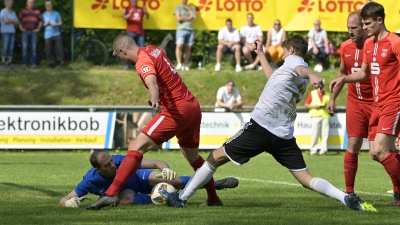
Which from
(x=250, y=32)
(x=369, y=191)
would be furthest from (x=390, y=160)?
(x=250, y=32)

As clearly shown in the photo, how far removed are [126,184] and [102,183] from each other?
0.38 m

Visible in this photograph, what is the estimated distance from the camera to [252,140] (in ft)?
28.5

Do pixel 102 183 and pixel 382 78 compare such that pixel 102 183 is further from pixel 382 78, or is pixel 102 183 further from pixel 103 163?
pixel 382 78

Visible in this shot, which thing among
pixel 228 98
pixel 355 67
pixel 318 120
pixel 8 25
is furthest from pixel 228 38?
pixel 355 67

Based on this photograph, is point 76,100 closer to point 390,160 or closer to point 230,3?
point 230,3

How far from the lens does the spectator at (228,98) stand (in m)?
22.2

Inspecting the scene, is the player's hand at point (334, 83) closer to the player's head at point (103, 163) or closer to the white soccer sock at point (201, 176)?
the white soccer sock at point (201, 176)

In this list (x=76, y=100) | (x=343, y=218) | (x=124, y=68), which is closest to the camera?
(x=343, y=218)

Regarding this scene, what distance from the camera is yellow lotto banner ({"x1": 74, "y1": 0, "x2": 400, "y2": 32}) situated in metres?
25.2

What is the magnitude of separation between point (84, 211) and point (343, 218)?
9.19 feet

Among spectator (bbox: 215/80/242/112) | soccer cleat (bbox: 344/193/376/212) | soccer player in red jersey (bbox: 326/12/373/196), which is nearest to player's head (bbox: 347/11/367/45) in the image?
soccer player in red jersey (bbox: 326/12/373/196)

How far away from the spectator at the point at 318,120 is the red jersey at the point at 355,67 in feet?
37.6

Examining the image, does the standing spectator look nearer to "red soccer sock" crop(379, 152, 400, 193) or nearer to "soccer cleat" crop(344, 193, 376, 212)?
"red soccer sock" crop(379, 152, 400, 193)

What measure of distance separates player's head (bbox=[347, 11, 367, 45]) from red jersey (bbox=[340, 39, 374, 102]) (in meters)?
0.16
